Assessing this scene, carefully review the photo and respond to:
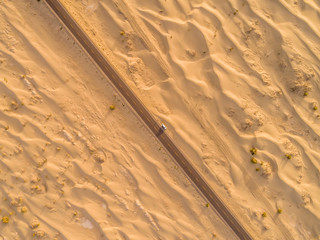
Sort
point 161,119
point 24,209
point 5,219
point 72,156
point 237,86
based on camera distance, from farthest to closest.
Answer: point 161,119, point 237,86, point 72,156, point 24,209, point 5,219

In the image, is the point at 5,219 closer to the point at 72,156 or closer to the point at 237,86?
the point at 72,156

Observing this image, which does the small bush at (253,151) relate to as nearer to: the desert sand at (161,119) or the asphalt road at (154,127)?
the desert sand at (161,119)

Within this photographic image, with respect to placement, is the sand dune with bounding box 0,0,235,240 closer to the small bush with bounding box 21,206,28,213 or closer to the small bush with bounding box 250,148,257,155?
the small bush with bounding box 21,206,28,213

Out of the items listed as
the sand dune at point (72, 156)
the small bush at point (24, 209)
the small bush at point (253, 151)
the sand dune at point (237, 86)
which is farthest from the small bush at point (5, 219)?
the small bush at point (253, 151)

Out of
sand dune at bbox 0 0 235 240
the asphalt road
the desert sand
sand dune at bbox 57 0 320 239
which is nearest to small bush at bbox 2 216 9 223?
sand dune at bbox 0 0 235 240

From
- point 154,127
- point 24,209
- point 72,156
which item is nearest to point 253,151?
point 154,127

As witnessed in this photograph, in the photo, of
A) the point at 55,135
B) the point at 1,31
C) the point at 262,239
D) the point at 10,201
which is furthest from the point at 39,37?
the point at 262,239
